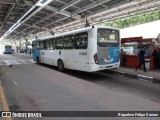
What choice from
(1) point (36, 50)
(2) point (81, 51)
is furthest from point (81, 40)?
(1) point (36, 50)

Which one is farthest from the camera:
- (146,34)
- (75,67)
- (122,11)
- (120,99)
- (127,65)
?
(146,34)

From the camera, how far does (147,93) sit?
24.4 feet

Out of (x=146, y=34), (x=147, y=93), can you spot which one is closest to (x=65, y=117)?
(x=147, y=93)

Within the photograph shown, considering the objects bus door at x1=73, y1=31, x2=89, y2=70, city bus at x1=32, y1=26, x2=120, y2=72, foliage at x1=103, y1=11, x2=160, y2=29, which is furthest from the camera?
foliage at x1=103, y1=11, x2=160, y2=29

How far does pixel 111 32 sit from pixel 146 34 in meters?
12.9

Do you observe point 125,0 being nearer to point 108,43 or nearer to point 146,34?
point 108,43

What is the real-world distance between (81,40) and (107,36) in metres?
1.49

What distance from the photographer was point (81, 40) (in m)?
11.1

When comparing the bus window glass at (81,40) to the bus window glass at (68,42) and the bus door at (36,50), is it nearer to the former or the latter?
the bus window glass at (68,42)

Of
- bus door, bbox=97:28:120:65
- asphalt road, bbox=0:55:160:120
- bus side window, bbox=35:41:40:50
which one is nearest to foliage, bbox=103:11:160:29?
bus side window, bbox=35:41:40:50

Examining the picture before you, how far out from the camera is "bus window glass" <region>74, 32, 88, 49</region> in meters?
10.7

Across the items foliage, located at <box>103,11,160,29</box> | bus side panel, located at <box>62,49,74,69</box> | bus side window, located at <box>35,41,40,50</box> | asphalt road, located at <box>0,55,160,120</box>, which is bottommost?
asphalt road, located at <box>0,55,160,120</box>

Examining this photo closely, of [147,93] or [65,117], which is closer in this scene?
[65,117]

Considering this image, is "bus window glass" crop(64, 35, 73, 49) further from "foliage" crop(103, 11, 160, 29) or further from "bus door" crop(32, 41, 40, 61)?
"foliage" crop(103, 11, 160, 29)
